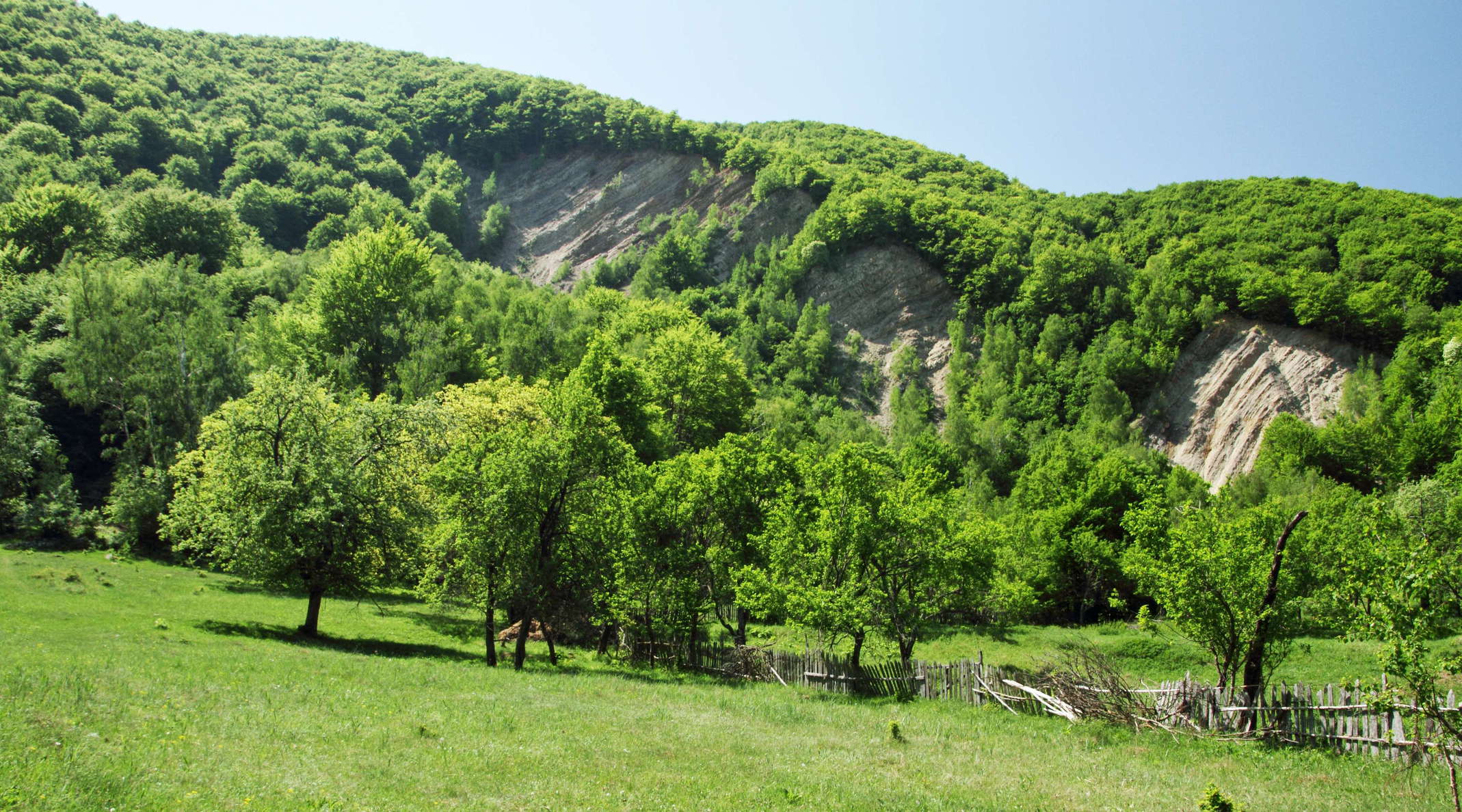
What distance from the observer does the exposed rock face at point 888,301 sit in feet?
312

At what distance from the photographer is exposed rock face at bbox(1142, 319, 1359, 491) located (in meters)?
72.1

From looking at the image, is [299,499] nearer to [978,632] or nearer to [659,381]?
[659,381]

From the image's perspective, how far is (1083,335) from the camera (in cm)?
8894

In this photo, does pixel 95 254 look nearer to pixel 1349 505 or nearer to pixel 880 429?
pixel 880 429

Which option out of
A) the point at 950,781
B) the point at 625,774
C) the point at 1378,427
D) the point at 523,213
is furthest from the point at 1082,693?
the point at 523,213

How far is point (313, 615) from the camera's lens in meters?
32.4

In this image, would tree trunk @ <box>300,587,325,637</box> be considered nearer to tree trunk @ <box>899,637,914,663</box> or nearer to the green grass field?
the green grass field

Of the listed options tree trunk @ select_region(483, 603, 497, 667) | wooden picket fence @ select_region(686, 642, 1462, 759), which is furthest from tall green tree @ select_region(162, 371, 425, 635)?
wooden picket fence @ select_region(686, 642, 1462, 759)

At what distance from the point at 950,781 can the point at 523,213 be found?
426 ft

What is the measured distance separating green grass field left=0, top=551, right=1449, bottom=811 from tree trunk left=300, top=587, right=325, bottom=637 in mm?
4312

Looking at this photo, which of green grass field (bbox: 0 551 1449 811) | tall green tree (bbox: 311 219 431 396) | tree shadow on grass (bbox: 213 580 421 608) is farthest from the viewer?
tall green tree (bbox: 311 219 431 396)

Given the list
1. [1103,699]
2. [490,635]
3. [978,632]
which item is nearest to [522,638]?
[490,635]

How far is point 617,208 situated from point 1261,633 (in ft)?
377

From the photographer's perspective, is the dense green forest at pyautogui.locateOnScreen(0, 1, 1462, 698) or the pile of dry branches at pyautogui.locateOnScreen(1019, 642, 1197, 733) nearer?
the pile of dry branches at pyautogui.locateOnScreen(1019, 642, 1197, 733)
